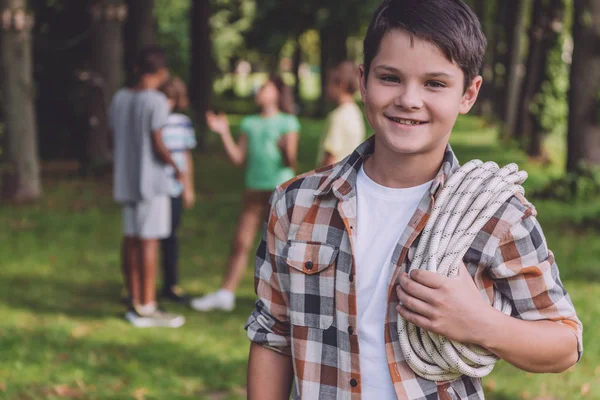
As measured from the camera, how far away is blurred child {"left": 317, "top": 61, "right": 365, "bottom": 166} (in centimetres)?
689

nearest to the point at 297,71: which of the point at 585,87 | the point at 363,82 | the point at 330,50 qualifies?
the point at 330,50

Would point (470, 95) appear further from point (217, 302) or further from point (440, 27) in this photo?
point (217, 302)


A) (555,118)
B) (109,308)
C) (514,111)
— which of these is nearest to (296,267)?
(109,308)

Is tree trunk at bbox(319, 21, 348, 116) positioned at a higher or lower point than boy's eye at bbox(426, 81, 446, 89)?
lower

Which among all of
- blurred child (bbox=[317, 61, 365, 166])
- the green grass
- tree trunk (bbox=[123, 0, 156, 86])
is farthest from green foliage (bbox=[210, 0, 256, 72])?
blurred child (bbox=[317, 61, 365, 166])

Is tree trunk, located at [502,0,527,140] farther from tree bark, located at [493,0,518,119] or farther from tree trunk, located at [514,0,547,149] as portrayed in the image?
tree trunk, located at [514,0,547,149]

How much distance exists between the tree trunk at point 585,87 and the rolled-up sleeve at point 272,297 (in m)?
11.0

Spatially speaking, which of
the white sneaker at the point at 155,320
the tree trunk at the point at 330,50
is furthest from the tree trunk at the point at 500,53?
the white sneaker at the point at 155,320

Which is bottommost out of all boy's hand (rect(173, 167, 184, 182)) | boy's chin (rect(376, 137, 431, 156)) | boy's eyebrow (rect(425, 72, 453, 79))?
boy's hand (rect(173, 167, 184, 182))

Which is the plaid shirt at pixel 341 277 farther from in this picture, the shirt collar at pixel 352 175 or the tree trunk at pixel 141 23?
the tree trunk at pixel 141 23

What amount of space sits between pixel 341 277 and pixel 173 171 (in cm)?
527

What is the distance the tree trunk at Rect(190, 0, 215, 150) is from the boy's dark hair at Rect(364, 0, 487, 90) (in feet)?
62.4

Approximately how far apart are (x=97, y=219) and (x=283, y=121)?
5.44 m

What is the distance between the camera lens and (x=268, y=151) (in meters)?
7.11
